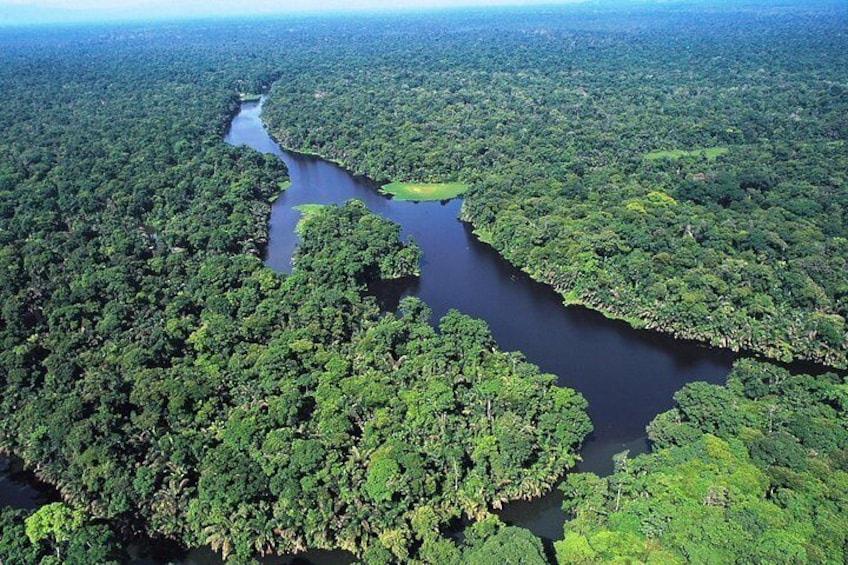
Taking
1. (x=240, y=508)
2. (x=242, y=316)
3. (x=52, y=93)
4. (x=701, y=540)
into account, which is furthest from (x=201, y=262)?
(x=52, y=93)

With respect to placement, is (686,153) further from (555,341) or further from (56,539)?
(56,539)

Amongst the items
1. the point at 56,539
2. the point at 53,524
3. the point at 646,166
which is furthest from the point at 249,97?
the point at 56,539

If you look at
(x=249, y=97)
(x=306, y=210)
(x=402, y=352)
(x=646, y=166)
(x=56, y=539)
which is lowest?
(x=249, y=97)

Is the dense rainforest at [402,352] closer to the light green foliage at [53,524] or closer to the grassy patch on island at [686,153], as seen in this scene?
the light green foliage at [53,524]

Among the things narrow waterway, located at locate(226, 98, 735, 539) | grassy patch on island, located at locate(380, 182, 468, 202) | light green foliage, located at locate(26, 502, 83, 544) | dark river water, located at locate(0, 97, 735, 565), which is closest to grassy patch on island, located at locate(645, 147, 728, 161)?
grassy patch on island, located at locate(380, 182, 468, 202)

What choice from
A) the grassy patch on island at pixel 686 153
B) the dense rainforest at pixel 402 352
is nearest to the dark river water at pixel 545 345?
the dense rainforest at pixel 402 352

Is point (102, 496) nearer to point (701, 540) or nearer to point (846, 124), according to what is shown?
point (701, 540)
